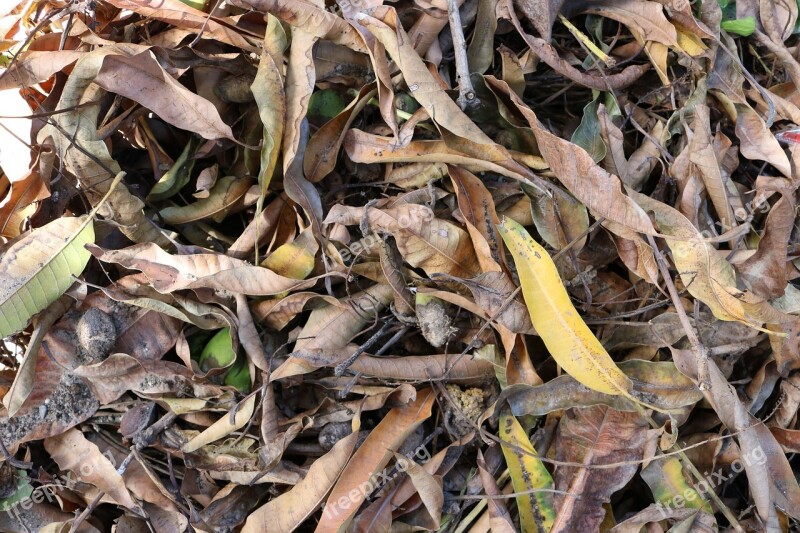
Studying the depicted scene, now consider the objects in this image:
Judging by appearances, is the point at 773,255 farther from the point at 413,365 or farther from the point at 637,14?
the point at 413,365

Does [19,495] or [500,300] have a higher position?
[500,300]

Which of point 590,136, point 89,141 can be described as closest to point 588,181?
point 590,136

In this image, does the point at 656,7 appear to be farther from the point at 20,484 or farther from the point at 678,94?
the point at 20,484

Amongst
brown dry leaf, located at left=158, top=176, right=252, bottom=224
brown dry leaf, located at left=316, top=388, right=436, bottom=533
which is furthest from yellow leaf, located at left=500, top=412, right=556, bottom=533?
brown dry leaf, located at left=158, top=176, right=252, bottom=224

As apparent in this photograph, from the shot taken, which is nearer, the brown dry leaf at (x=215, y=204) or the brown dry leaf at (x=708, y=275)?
the brown dry leaf at (x=708, y=275)

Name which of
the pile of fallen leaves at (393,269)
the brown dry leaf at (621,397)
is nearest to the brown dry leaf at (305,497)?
the pile of fallen leaves at (393,269)

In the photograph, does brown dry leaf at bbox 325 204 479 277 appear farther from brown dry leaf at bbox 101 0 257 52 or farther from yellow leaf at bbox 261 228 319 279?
brown dry leaf at bbox 101 0 257 52

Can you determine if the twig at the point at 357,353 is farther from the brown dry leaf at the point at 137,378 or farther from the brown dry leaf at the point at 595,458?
the brown dry leaf at the point at 595,458
